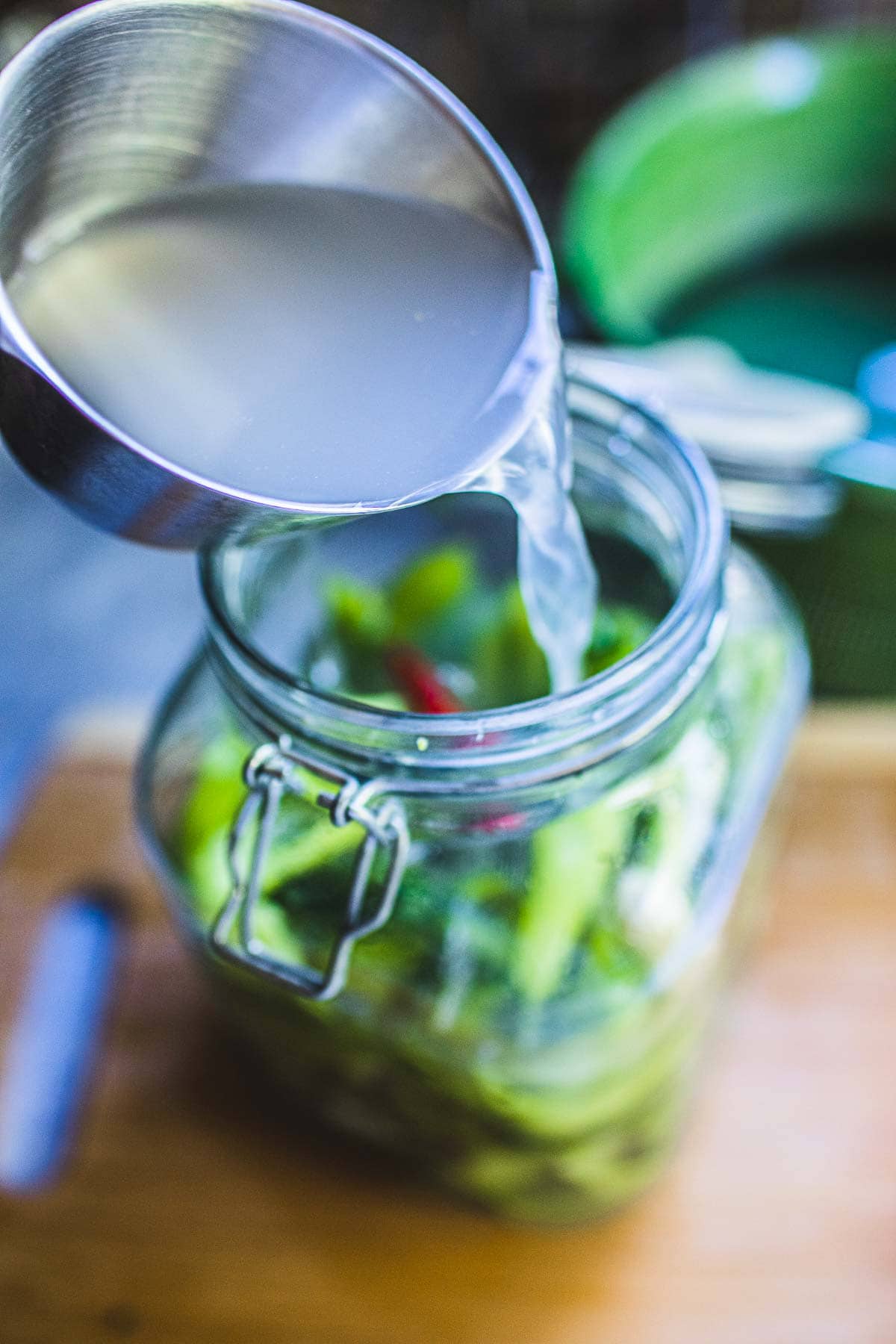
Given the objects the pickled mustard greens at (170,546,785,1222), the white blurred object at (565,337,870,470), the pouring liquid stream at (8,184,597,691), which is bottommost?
the pickled mustard greens at (170,546,785,1222)

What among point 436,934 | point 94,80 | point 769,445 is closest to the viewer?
point 94,80

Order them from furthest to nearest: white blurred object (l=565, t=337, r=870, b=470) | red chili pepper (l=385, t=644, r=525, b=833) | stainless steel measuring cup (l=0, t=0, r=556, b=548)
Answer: white blurred object (l=565, t=337, r=870, b=470), red chili pepper (l=385, t=644, r=525, b=833), stainless steel measuring cup (l=0, t=0, r=556, b=548)

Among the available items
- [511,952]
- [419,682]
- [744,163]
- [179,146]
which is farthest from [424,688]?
[744,163]

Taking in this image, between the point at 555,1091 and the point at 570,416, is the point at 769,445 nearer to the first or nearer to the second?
the point at 570,416

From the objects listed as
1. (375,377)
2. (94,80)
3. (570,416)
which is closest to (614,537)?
(570,416)

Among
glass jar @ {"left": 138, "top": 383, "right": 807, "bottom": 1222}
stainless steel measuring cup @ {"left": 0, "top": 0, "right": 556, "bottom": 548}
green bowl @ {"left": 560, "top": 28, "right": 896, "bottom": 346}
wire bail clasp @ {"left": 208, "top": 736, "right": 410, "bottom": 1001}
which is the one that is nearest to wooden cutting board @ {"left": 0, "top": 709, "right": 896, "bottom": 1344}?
glass jar @ {"left": 138, "top": 383, "right": 807, "bottom": 1222}

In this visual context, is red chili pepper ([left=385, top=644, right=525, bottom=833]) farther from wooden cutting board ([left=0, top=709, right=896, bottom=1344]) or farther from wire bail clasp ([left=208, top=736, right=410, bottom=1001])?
wooden cutting board ([left=0, top=709, right=896, bottom=1344])
